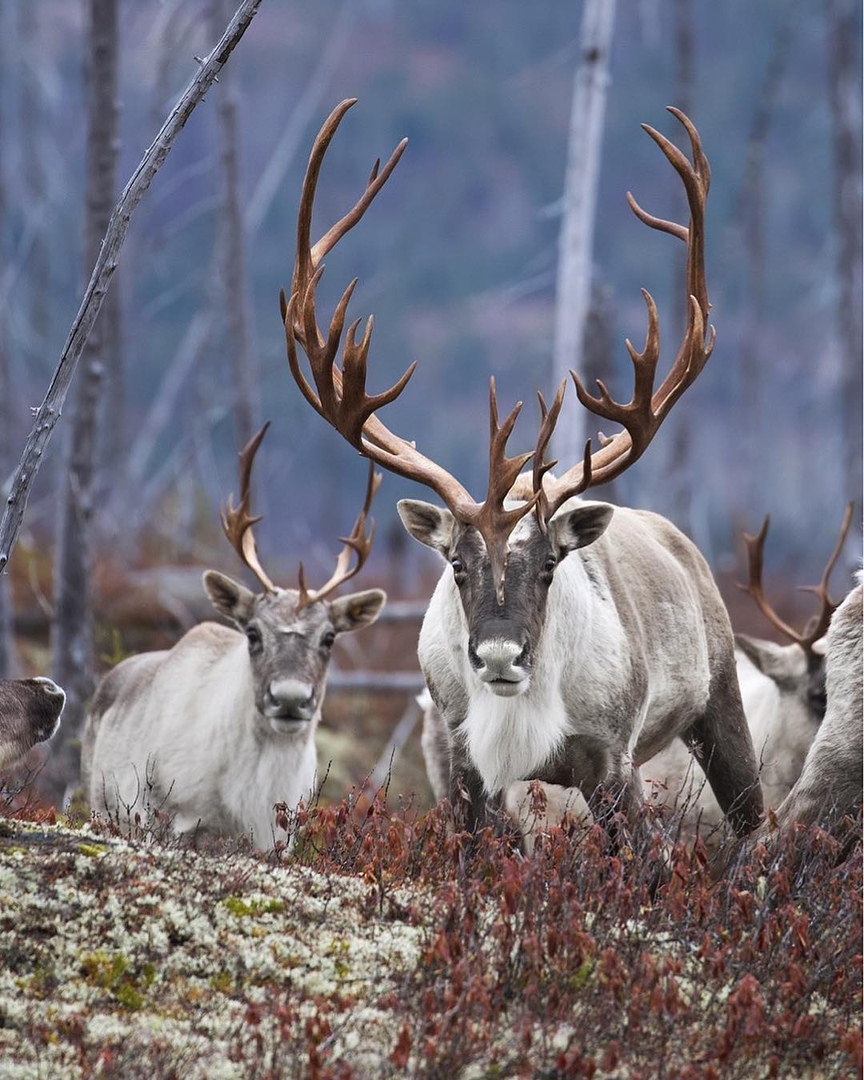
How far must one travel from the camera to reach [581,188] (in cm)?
1273

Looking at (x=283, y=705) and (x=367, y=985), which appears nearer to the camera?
(x=367, y=985)

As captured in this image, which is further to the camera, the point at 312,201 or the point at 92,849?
the point at 312,201

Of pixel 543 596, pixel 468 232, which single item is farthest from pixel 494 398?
pixel 468 232

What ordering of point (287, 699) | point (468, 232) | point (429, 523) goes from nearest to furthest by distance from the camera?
point (429, 523) < point (287, 699) < point (468, 232)

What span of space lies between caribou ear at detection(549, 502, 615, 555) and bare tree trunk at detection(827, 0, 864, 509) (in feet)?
44.4

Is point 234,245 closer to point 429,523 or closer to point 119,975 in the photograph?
point 429,523

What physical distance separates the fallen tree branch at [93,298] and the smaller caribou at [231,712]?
78.3 inches

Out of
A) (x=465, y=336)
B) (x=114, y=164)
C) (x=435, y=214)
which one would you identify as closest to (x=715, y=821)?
(x=114, y=164)

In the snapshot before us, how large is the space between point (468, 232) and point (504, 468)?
52.2m

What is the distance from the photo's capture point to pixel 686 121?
21.0 feet

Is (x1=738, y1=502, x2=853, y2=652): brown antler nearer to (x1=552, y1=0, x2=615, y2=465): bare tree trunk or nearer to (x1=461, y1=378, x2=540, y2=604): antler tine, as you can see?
(x1=461, y1=378, x2=540, y2=604): antler tine

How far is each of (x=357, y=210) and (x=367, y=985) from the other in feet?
11.0

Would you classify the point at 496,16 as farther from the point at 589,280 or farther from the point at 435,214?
the point at 589,280

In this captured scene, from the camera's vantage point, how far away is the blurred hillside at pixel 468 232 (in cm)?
3369
